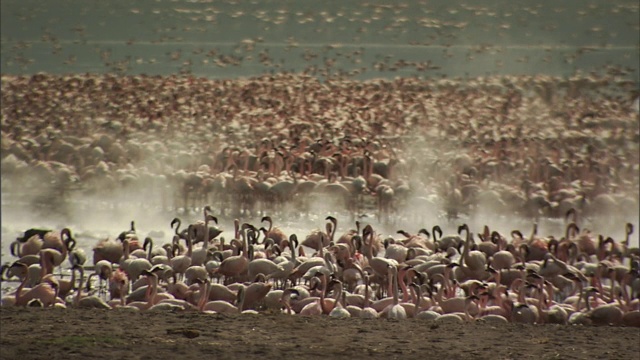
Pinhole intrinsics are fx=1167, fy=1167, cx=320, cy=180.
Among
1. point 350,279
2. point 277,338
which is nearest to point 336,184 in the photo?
point 350,279

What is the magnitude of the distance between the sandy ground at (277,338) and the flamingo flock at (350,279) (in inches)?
8.5

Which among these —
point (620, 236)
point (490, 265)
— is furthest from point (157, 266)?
point (620, 236)

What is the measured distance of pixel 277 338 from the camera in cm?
584

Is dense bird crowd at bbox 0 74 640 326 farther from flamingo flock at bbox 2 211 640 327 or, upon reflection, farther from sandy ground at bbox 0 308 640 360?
sandy ground at bbox 0 308 640 360

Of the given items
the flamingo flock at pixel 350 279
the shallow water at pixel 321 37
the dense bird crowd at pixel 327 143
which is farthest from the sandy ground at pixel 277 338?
the shallow water at pixel 321 37

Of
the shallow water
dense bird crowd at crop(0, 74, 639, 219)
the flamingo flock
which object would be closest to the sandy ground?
the flamingo flock

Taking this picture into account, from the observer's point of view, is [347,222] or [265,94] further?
[265,94]

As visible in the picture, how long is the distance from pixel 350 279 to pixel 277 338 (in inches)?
55.9

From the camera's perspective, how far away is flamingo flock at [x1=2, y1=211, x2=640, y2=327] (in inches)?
257

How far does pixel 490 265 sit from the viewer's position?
25.0 feet

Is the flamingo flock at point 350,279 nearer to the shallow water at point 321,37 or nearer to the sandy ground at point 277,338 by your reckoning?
the sandy ground at point 277,338

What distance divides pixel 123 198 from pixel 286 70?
7.38 ft

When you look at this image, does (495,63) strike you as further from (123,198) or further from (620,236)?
(123,198)

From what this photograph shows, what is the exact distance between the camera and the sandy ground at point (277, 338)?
217 inches
